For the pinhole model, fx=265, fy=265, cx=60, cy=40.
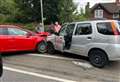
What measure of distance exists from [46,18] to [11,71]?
1031 inches

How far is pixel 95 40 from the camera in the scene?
9.53 metres

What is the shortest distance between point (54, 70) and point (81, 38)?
186 centimetres

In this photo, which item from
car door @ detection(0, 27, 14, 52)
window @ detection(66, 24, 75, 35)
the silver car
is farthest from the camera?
car door @ detection(0, 27, 14, 52)

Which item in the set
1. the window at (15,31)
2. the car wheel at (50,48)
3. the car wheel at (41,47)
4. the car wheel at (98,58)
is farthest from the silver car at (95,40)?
the window at (15,31)

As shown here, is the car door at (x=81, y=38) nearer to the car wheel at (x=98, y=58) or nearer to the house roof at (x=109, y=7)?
the car wheel at (x=98, y=58)

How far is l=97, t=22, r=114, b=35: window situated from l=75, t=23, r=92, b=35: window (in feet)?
1.41

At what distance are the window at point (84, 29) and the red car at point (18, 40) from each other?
8.59 feet

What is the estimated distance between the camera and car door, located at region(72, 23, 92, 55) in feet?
32.4

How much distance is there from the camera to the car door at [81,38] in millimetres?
9867

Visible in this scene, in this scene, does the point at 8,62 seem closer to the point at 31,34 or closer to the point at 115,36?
the point at 31,34

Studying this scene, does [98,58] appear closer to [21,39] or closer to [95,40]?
[95,40]

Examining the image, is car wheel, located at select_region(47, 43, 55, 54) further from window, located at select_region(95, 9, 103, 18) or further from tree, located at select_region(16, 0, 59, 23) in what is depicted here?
window, located at select_region(95, 9, 103, 18)

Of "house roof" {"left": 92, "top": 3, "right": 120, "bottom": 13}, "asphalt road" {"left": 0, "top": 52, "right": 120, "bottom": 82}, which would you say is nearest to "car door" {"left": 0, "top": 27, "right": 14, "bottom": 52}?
"asphalt road" {"left": 0, "top": 52, "right": 120, "bottom": 82}

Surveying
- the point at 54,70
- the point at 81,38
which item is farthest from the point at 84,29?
the point at 54,70
